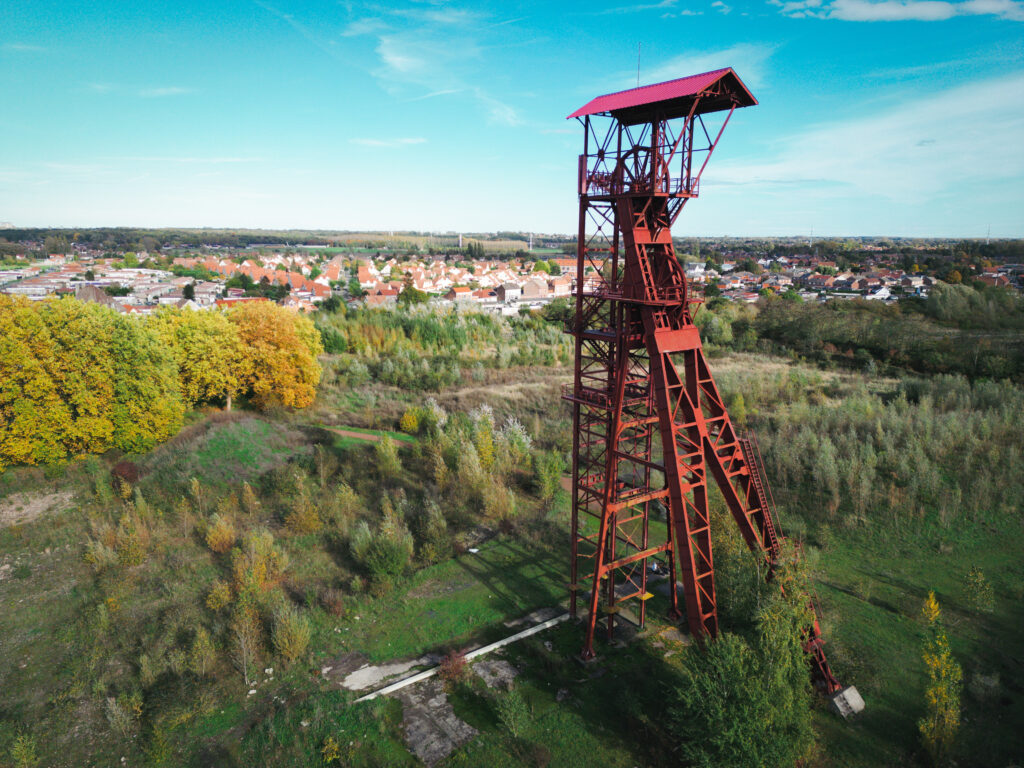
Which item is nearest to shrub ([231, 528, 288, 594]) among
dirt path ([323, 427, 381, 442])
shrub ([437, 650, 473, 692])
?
shrub ([437, 650, 473, 692])

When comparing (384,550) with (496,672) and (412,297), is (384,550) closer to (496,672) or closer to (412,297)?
(496,672)

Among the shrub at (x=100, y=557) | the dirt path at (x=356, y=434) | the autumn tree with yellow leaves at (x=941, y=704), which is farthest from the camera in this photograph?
the dirt path at (x=356, y=434)

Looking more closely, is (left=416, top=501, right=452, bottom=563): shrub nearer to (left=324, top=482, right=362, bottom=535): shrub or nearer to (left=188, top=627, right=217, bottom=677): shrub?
(left=324, top=482, right=362, bottom=535): shrub

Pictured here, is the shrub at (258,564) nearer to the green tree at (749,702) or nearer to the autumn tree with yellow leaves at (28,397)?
the autumn tree with yellow leaves at (28,397)

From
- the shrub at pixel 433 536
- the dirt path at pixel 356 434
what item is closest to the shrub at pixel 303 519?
the shrub at pixel 433 536

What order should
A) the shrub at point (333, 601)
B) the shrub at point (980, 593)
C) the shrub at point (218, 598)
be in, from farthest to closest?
the shrub at point (333, 601) → the shrub at point (218, 598) → the shrub at point (980, 593)
